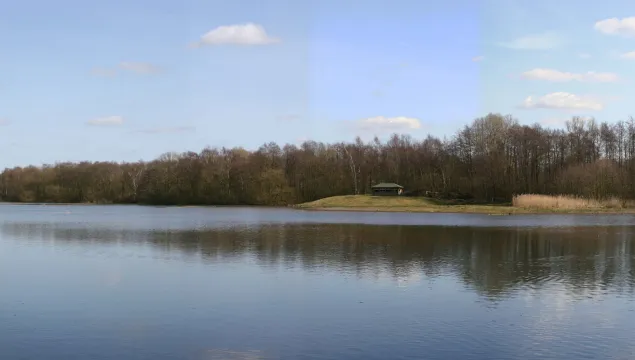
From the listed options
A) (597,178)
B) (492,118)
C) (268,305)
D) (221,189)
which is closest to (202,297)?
(268,305)

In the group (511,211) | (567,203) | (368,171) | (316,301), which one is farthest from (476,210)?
(316,301)

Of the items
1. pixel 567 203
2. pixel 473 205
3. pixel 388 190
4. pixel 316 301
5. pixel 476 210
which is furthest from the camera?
pixel 388 190

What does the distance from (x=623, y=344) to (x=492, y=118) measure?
89.5m

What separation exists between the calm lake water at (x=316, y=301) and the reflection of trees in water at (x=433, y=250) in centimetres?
13

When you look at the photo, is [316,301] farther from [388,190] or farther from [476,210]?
[388,190]

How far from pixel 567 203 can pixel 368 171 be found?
163 feet

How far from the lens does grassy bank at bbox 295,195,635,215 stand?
2694 inches

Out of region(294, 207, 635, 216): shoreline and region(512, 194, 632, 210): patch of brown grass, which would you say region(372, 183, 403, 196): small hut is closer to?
region(294, 207, 635, 216): shoreline

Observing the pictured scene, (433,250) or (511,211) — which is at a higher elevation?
(511,211)

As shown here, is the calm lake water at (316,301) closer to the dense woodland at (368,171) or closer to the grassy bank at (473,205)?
the grassy bank at (473,205)

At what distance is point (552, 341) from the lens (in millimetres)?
12969

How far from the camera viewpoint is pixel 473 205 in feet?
269

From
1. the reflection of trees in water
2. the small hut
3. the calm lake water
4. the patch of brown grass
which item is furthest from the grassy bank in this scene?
the calm lake water

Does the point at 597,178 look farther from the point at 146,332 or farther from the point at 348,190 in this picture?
the point at 146,332
